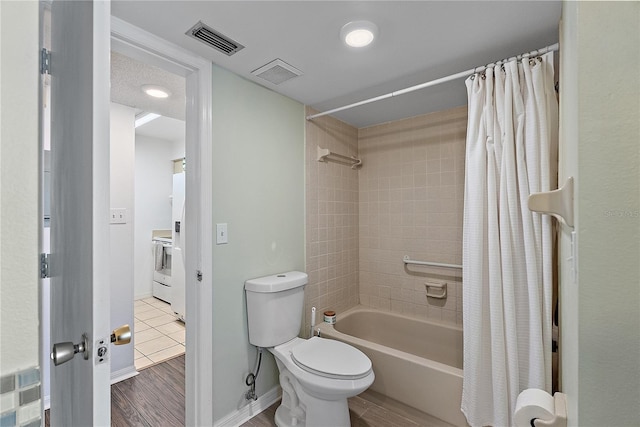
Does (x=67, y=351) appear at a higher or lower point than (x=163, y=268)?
higher

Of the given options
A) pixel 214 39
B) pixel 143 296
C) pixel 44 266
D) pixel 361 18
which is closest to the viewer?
pixel 44 266

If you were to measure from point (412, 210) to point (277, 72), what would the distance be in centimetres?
159

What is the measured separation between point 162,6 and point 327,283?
2030mm

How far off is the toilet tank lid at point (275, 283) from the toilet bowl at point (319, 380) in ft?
1.21

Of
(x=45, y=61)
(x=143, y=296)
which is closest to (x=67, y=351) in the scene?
(x=45, y=61)

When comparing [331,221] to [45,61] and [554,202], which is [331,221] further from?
[45,61]

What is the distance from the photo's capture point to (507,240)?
1.43 m

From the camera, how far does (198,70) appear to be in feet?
5.05

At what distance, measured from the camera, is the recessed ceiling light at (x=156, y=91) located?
76.7 inches

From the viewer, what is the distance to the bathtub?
1658mm

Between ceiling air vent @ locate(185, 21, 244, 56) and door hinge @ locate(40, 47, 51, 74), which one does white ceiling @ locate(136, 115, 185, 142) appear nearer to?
ceiling air vent @ locate(185, 21, 244, 56)

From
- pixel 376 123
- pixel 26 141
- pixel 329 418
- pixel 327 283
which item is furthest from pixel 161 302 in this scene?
pixel 26 141

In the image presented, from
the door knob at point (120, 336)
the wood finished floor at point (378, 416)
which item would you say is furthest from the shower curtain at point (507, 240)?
the door knob at point (120, 336)

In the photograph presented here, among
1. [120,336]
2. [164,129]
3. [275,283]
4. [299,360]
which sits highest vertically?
[164,129]
